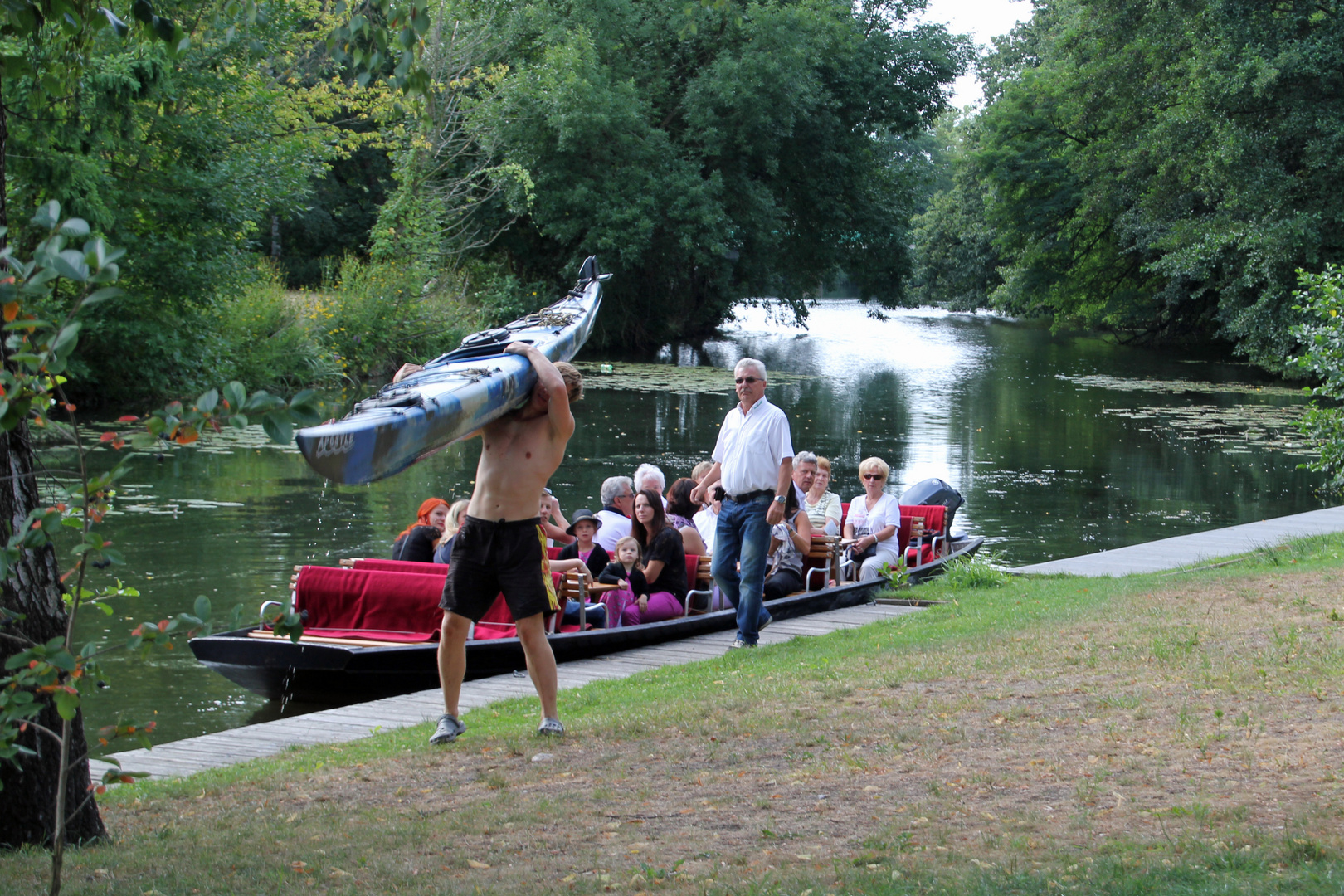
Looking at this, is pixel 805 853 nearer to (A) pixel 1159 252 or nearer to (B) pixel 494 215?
(B) pixel 494 215

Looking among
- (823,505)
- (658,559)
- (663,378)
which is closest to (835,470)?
(823,505)

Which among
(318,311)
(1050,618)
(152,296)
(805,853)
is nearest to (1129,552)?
(1050,618)

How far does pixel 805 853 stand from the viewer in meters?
4.07

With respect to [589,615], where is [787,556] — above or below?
above

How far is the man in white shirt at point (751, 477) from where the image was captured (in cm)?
804

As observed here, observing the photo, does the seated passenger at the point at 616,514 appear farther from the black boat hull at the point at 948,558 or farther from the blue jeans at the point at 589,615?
the black boat hull at the point at 948,558

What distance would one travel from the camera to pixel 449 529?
28.7ft

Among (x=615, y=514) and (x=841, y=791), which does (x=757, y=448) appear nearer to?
(x=615, y=514)

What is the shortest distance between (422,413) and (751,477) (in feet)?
11.2

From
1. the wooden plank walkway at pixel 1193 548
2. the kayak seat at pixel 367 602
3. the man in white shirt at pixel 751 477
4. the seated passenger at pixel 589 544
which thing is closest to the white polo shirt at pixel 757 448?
the man in white shirt at pixel 751 477

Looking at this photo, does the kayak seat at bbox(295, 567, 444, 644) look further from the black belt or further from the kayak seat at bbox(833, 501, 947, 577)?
the kayak seat at bbox(833, 501, 947, 577)

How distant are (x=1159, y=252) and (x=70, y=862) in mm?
43726

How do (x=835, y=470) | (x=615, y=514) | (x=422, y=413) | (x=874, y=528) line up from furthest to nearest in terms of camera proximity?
(x=835, y=470)
(x=874, y=528)
(x=615, y=514)
(x=422, y=413)

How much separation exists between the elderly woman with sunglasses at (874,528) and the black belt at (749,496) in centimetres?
332
